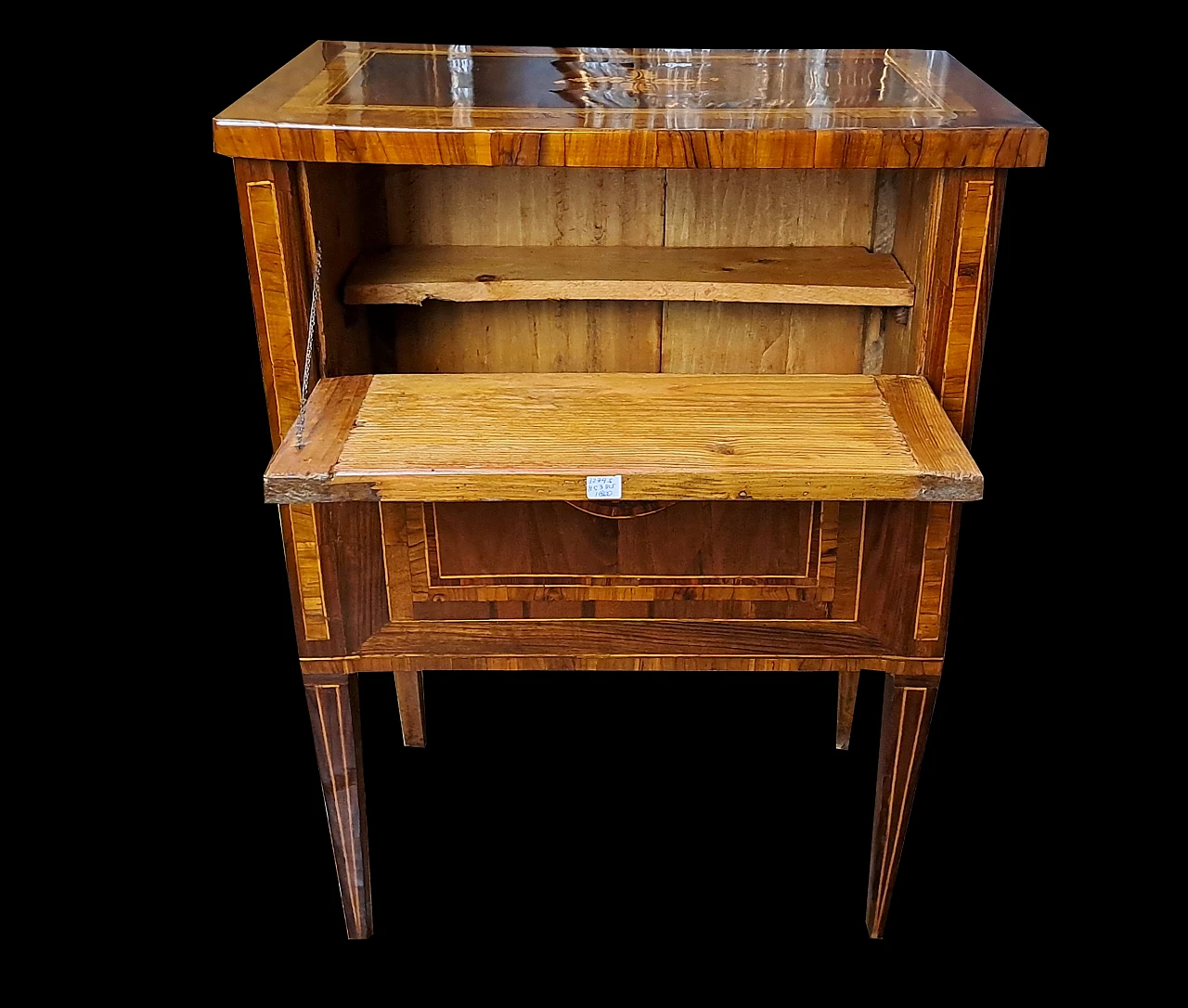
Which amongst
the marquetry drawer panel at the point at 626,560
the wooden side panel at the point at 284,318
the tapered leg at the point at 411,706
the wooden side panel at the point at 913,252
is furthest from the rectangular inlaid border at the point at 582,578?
the tapered leg at the point at 411,706

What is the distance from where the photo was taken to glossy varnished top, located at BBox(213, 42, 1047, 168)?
206 centimetres

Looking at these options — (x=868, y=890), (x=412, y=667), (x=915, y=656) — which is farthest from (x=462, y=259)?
(x=868, y=890)

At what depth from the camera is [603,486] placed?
1959mm

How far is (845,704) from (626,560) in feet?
4.04

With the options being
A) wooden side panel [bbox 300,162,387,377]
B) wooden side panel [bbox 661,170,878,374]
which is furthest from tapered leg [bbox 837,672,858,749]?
wooden side panel [bbox 300,162,387,377]

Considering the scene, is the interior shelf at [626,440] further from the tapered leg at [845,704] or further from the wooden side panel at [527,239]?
the tapered leg at [845,704]

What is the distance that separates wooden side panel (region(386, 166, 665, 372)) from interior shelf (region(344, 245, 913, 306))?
3.0 inches

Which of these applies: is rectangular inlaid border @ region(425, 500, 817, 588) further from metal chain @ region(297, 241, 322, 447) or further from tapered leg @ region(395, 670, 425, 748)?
tapered leg @ region(395, 670, 425, 748)

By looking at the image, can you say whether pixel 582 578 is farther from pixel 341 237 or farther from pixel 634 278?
pixel 341 237

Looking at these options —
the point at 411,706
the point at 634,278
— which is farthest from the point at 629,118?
the point at 411,706

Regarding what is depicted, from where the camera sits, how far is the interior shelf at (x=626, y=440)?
196 cm

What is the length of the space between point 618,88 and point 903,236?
0.58 meters

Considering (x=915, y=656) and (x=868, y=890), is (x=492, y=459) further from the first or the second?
(x=868, y=890)

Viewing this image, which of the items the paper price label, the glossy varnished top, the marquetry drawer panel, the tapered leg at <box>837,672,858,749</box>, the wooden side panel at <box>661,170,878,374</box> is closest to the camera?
the paper price label
